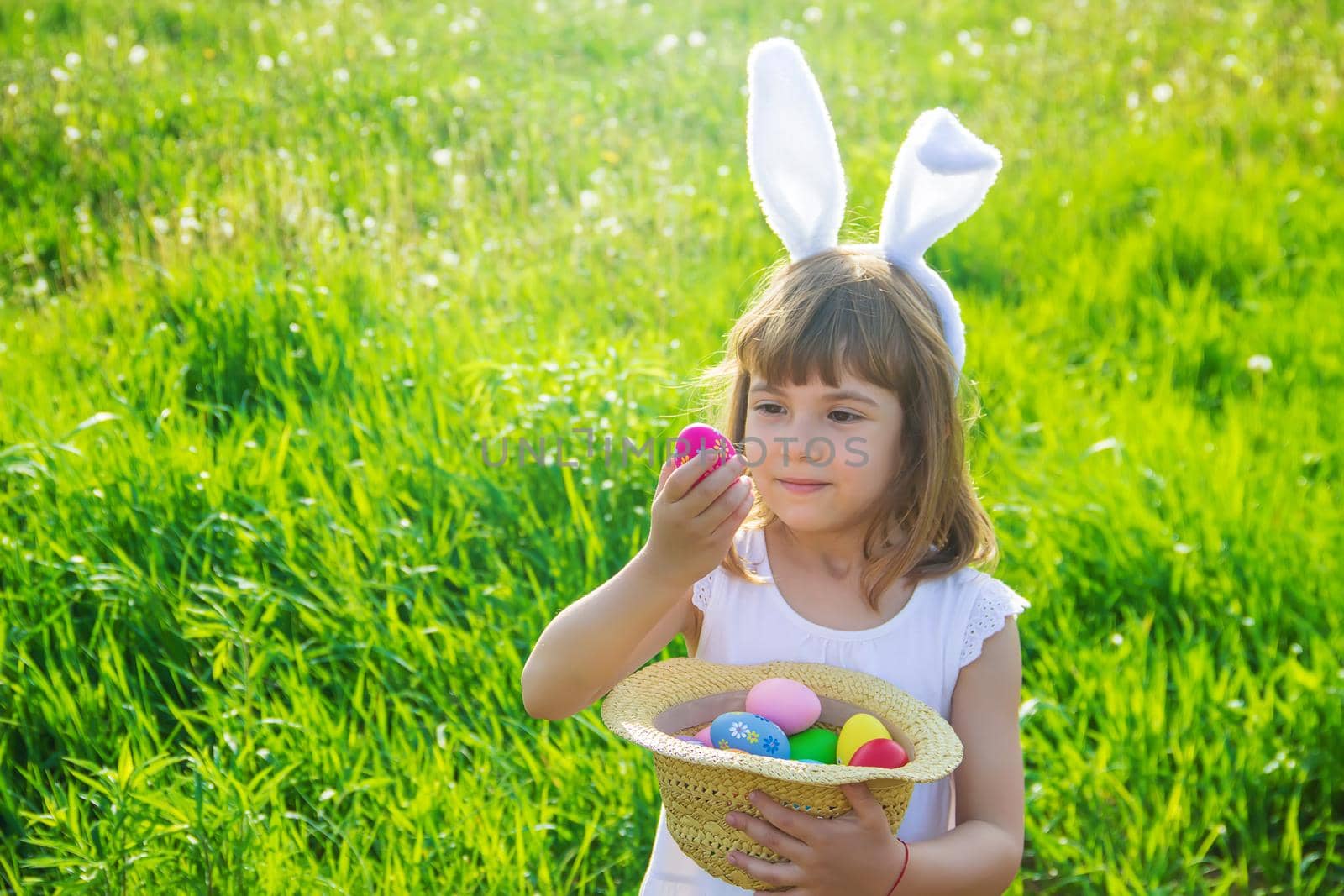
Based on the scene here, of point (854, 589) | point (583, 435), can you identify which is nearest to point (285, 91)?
point (583, 435)

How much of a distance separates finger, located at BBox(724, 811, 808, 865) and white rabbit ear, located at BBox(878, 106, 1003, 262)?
78 centimetres

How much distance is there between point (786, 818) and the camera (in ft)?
4.65

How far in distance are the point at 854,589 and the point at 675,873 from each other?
44 centimetres

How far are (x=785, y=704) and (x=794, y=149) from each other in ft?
2.45

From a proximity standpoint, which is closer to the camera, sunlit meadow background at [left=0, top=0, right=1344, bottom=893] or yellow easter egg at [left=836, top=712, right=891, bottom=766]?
yellow easter egg at [left=836, top=712, right=891, bottom=766]

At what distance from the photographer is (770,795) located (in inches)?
55.4

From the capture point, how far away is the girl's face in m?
1.63

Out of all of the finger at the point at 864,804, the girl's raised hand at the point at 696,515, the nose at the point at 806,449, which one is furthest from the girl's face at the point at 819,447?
the finger at the point at 864,804

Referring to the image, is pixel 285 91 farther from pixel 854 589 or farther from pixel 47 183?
pixel 854 589

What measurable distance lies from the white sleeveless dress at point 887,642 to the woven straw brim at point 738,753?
2.9 inches

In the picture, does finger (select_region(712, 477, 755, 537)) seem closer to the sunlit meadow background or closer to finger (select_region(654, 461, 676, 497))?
finger (select_region(654, 461, 676, 497))

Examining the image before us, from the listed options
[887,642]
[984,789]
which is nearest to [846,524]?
[887,642]

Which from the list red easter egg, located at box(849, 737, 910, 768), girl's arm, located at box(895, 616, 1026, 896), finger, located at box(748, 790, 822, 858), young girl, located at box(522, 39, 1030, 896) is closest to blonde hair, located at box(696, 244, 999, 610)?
young girl, located at box(522, 39, 1030, 896)

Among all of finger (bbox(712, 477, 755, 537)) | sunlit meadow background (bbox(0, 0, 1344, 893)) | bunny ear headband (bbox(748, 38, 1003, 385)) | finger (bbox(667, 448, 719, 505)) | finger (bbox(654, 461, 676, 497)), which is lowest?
sunlit meadow background (bbox(0, 0, 1344, 893))
